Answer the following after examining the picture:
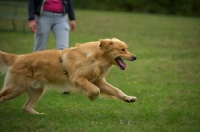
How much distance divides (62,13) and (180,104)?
3215 mm

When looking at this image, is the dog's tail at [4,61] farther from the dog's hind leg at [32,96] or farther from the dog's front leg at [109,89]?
the dog's front leg at [109,89]

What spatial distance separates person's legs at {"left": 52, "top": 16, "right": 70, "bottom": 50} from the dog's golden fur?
3.79 feet

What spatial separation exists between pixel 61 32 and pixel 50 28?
0.93 ft

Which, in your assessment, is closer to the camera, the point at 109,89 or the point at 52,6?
the point at 109,89

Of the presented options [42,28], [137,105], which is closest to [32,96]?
[42,28]

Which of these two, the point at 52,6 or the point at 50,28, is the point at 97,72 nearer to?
the point at 50,28

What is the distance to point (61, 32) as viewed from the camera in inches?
283

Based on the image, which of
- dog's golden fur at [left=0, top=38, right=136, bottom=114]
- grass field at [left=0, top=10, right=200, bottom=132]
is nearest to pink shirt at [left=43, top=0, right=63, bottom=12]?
dog's golden fur at [left=0, top=38, right=136, bottom=114]

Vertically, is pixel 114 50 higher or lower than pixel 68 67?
higher

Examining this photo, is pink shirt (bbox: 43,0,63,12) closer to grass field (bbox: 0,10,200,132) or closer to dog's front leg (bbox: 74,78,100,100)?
grass field (bbox: 0,10,200,132)

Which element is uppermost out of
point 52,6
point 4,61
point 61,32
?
point 52,6

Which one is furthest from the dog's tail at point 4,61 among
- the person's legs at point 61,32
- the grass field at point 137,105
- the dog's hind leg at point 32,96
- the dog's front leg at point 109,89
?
the dog's front leg at point 109,89

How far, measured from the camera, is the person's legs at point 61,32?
717 centimetres

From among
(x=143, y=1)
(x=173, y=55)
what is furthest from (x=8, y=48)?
(x=143, y=1)
